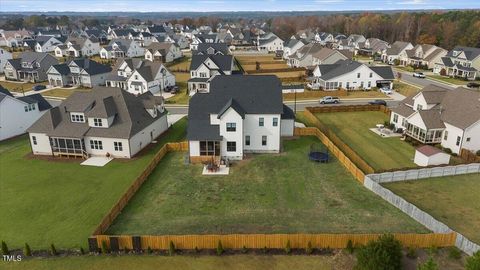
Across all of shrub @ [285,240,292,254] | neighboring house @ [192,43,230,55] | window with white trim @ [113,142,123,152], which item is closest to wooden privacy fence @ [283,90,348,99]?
window with white trim @ [113,142,123,152]

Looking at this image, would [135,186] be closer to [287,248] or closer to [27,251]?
[27,251]

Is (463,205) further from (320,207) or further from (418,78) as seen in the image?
(418,78)

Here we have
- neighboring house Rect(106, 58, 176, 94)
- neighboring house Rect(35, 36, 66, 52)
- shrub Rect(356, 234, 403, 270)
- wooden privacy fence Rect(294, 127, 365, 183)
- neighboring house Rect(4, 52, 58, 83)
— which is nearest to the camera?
shrub Rect(356, 234, 403, 270)

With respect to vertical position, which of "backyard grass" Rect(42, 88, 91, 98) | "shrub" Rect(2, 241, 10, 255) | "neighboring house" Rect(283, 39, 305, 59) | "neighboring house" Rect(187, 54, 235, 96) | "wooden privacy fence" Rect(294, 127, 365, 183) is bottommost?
"shrub" Rect(2, 241, 10, 255)

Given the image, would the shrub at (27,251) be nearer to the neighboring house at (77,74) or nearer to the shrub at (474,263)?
the shrub at (474,263)

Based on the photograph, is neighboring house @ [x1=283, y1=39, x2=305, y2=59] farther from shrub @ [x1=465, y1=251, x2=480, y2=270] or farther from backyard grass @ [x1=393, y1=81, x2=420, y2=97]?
shrub @ [x1=465, y1=251, x2=480, y2=270]

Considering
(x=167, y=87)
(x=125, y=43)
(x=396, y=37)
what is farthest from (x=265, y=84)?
(x=396, y=37)
